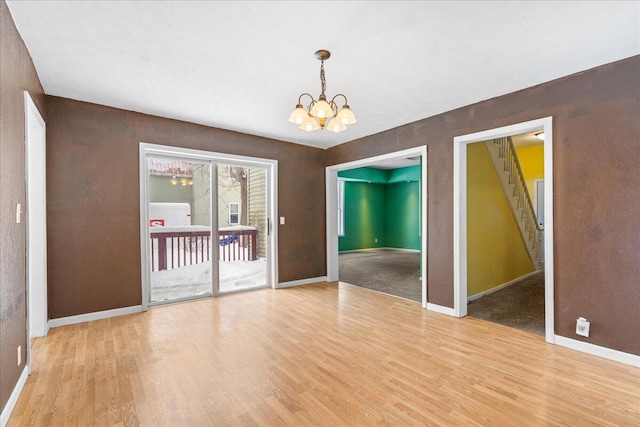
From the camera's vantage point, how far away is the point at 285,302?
14.4 feet

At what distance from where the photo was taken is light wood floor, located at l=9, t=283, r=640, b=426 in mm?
1892

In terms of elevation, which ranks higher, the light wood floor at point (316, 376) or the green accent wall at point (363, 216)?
the green accent wall at point (363, 216)

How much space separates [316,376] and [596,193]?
2.94 m

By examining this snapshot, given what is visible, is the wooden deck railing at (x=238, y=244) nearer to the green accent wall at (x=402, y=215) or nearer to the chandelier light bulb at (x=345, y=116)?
the chandelier light bulb at (x=345, y=116)

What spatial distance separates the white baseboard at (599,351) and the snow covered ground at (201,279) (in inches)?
162

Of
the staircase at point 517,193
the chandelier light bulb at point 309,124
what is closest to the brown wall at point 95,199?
the chandelier light bulb at point 309,124

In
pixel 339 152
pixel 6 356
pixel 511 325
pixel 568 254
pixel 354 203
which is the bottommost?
pixel 511 325

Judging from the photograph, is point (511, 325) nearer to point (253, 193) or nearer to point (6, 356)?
point (253, 193)

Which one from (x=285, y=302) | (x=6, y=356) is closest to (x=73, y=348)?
(x=6, y=356)

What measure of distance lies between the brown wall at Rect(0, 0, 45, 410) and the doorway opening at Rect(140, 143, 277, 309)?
1.71 m

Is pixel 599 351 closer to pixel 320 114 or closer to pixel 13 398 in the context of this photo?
pixel 320 114

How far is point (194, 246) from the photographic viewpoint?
457cm

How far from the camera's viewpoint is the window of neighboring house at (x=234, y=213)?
4.89m

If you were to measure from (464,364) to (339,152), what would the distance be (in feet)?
13.1
